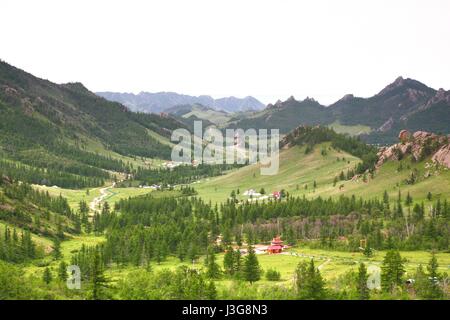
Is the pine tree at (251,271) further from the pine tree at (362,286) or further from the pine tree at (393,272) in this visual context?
the pine tree at (393,272)

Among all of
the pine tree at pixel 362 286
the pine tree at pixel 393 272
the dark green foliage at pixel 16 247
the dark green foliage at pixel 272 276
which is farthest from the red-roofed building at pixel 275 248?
the dark green foliage at pixel 16 247

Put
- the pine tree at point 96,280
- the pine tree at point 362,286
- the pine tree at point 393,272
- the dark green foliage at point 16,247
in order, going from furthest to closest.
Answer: the dark green foliage at point 16,247
the pine tree at point 393,272
the pine tree at point 362,286
the pine tree at point 96,280

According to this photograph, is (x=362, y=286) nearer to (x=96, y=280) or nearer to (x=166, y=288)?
(x=166, y=288)

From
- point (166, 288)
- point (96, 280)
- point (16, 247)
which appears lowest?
point (166, 288)

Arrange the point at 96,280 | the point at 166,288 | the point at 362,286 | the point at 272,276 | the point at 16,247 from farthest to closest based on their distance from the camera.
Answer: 1. the point at 16,247
2. the point at 272,276
3. the point at 166,288
4. the point at 362,286
5. the point at 96,280

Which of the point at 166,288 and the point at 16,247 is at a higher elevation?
the point at 16,247

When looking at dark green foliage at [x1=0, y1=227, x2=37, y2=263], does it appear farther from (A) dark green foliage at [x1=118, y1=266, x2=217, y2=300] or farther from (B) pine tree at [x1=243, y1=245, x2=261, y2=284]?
(B) pine tree at [x1=243, y1=245, x2=261, y2=284]

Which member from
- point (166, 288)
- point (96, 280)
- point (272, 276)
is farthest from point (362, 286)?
point (96, 280)

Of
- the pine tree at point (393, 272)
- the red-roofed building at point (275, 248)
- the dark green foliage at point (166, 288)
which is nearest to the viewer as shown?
the dark green foliage at point (166, 288)

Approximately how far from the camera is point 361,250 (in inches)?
7185

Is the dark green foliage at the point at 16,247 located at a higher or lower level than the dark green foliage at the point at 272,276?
higher

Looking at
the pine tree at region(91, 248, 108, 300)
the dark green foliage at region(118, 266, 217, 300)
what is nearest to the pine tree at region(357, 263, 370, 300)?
the dark green foliage at region(118, 266, 217, 300)
